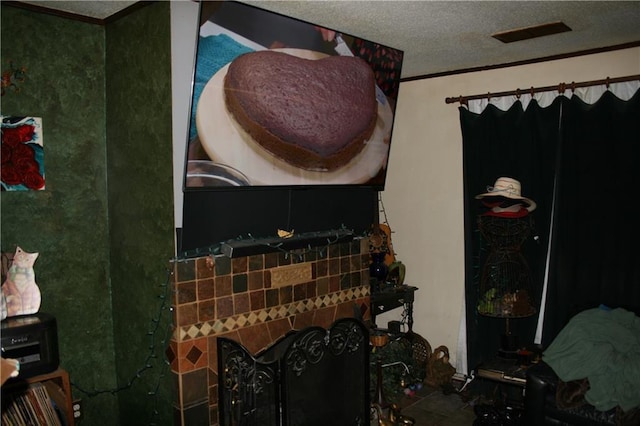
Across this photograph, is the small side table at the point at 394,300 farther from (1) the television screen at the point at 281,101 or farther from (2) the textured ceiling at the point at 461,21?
(2) the textured ceiling at the point at 461,21

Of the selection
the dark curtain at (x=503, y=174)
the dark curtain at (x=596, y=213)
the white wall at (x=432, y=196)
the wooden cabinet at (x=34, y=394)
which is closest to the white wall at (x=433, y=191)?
the white wall at (x=432, y=196)

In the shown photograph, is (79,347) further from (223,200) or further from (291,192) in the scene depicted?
(291,192)

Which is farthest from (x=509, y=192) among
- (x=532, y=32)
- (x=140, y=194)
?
(x=140, y=194)

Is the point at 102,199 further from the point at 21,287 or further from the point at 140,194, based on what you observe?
the point at 21,287

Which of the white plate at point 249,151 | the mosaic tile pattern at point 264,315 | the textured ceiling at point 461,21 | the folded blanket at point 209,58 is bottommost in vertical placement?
the mosaic tile pattern at point 264,315

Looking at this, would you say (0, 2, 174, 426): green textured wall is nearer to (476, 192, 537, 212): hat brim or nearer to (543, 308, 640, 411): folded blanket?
(476, 192, 537, 212): hat brim

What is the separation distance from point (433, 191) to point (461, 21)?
177 cm

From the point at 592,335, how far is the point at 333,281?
1.55m

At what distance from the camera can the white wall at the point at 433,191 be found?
13.7ft

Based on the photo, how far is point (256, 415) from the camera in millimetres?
2732

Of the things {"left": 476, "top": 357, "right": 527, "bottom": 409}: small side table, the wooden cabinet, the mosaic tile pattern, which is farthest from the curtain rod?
the wooden cabinet

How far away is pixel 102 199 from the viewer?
2.95 meters

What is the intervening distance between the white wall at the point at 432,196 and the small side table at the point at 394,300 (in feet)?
0.75

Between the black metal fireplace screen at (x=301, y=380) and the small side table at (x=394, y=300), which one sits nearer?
the black metal fireplace screen at (x=301, y=380)
